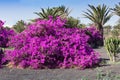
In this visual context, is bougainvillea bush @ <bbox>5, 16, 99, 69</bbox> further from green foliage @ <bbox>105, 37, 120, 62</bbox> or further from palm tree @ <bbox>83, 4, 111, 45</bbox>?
palm tree @ <bbox>83, 4, 111, 45</bbox>

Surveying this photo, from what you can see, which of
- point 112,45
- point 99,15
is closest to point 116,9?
point 99,15

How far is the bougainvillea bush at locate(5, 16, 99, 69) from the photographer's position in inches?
696

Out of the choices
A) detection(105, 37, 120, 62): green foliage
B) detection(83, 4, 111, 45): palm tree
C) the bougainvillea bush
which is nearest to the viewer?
the bougainvillea bush

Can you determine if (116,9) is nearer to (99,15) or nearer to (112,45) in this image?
(99,15)

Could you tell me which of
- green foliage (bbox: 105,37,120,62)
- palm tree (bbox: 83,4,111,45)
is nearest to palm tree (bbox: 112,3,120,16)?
palm tree (bbox: 83,4,111,45)

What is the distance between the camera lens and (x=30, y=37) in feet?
62.2

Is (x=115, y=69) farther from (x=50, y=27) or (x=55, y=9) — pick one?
(x=55, y=9)

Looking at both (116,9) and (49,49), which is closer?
(49,49)

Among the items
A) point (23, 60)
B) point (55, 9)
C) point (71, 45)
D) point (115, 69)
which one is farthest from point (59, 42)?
point (55, 9)

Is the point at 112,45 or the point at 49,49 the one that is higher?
the point at 112,45

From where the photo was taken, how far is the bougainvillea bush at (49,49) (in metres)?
17.7

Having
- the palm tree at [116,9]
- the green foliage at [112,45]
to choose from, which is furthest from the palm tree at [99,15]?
the green foliage at [112,45]

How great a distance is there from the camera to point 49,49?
17.9 m

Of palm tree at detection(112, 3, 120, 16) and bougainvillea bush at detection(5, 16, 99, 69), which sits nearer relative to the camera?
bougainvillea bush at detection(5, 16, 99, 69)
